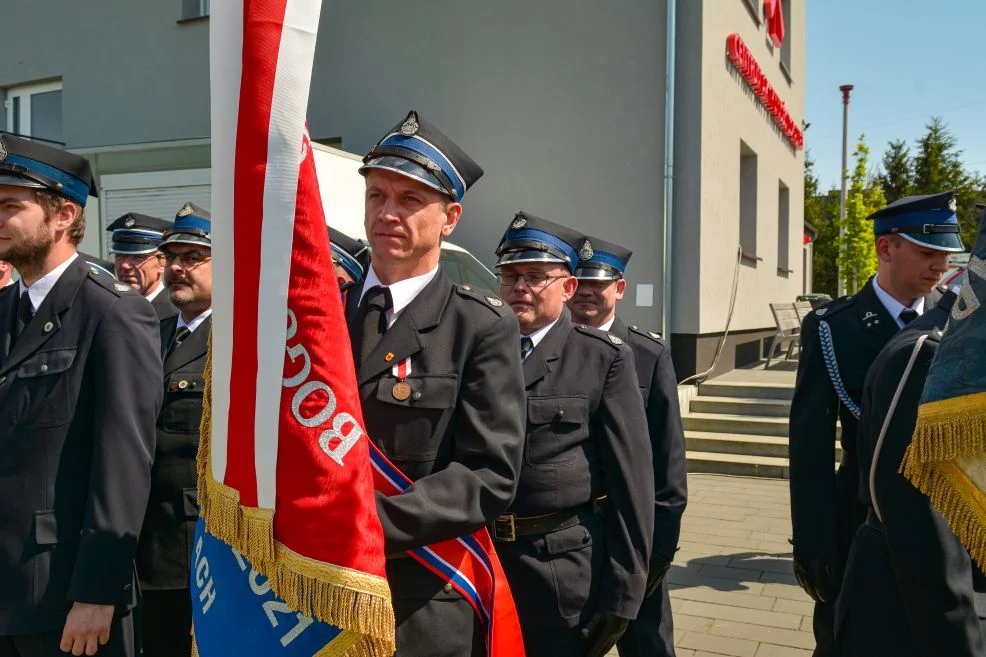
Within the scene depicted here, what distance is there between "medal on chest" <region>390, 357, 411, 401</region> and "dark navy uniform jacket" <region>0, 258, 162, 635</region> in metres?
0.99

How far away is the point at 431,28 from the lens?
1212 cm

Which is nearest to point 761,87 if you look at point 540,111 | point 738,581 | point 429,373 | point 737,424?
point 540,111

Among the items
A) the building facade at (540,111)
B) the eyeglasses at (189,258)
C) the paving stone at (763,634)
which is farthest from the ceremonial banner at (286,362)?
the building facade at (540,111)

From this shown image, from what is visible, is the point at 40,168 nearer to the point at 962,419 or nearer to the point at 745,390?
the point at 962,419

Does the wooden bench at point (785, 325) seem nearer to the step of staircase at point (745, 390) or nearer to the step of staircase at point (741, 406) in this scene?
the step of staircase at point (745, 390)

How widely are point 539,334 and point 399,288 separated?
1076 mm

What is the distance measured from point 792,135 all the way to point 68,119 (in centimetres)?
1329

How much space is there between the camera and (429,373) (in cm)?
198

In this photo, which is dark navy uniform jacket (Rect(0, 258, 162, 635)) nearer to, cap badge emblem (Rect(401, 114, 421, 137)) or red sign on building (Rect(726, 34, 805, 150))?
cap badge emblem (Rect(401, 114, 421, 137))

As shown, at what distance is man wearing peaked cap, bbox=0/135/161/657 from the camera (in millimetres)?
2350

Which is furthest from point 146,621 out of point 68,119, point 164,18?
point 68,119

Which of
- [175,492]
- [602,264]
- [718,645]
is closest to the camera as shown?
[175,492]

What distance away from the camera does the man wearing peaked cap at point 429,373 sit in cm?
193

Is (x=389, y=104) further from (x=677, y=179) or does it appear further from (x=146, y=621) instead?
(x=146, y=621)
